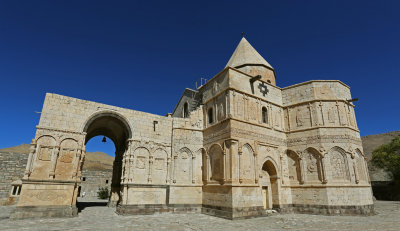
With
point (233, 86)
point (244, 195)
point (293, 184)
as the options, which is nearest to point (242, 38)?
point (233, 86)

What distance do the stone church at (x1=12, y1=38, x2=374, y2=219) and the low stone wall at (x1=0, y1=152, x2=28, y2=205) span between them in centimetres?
770

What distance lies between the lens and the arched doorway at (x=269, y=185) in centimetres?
1454

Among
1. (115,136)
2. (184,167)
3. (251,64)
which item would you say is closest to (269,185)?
(184,167)

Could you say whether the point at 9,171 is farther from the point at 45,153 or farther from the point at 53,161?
the point at 53,161

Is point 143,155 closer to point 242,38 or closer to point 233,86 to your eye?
point 233,86

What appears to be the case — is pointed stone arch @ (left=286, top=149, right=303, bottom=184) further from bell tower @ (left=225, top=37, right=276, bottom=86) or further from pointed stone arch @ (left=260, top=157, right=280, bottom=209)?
bell tower @ (left=225, top=37, right=276, bottom=86)

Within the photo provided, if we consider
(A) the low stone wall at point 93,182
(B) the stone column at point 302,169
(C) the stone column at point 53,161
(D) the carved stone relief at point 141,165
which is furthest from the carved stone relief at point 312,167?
(A) the low stone wall at point 93,182

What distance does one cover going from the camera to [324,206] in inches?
531

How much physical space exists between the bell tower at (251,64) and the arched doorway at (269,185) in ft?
26.1

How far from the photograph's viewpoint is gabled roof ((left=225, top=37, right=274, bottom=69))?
Result: 19.5 metres

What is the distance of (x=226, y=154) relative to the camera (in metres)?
13.0

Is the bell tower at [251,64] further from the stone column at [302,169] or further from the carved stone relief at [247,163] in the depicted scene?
the carved stone relief at [247,163]

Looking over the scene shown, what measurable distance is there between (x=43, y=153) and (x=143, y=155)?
18.2 feet

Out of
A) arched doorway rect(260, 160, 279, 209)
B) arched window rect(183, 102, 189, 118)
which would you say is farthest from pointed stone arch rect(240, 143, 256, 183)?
arched window rect(183, 102, 189, 118)
